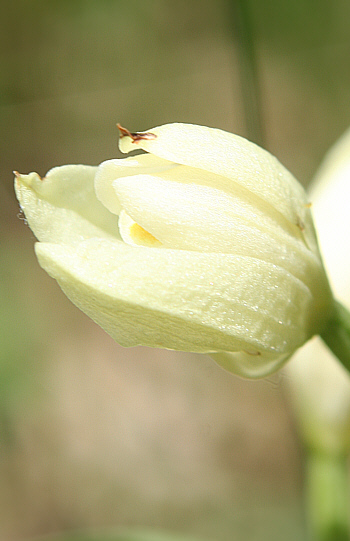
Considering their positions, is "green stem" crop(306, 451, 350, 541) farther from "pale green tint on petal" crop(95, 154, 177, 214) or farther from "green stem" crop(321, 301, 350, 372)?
"pale green tint on petal" crop(95, 154, 177, 214)

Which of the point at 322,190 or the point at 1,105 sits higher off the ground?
the point at 322,190

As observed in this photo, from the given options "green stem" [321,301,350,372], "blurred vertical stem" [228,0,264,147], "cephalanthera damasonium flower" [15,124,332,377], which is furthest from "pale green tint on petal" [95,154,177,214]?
"blurred vertical stem" [228,0,264,147]

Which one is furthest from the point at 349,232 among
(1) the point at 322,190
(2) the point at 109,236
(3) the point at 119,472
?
(3) the point at 119,472

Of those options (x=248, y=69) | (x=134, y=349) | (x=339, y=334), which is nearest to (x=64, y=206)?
(x=339, y=334)

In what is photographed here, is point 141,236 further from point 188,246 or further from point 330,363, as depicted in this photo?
point 330,363

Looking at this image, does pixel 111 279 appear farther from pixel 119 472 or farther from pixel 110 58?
pixel 110 58

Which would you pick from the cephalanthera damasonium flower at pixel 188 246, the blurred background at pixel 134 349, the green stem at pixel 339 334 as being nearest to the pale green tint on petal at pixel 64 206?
the cephalanthera damasonium flower at pixel 188 246

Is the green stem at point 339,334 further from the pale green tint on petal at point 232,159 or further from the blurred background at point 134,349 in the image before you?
the blurred background at point 134,349
